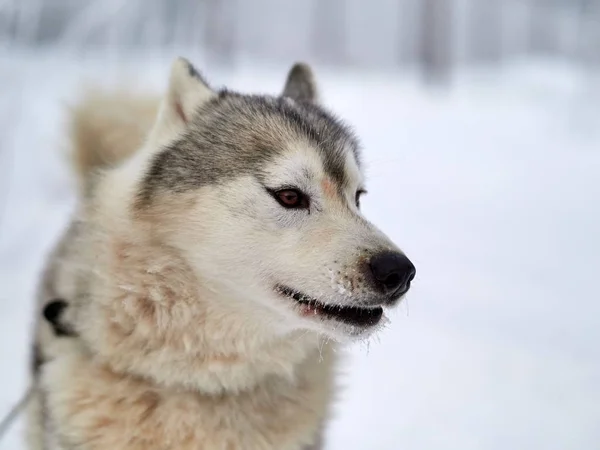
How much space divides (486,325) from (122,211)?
3398 millimetres

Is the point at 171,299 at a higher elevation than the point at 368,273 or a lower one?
lower

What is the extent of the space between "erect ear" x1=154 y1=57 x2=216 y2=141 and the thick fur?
154 millimetres

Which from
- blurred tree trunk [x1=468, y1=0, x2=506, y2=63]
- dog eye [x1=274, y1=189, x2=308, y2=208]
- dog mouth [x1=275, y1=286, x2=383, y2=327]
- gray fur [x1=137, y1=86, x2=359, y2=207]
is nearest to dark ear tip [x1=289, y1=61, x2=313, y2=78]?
gray fur [x1=137, y1=86, x2=359, y2=207]

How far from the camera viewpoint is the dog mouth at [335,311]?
1.86 metres

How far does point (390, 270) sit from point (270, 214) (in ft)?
1.48

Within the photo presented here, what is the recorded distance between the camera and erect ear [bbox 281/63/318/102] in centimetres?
280

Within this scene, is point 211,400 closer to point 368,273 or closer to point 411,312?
point 368,273

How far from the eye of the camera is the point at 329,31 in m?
14.7

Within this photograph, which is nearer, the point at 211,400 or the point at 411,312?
the point at 211,400

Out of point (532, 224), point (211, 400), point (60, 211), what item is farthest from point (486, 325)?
point (60, 211)

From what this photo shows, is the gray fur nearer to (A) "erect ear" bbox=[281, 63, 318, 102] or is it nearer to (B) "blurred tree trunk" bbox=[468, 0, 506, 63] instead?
(A) "erect ear" bbox=[281, 63, 318, 102]

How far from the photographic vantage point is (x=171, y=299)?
6.47 ft

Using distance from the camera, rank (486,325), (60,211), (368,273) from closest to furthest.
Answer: (368,273)
(486,325)
(60,211)

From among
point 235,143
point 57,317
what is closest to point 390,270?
point 235,143
